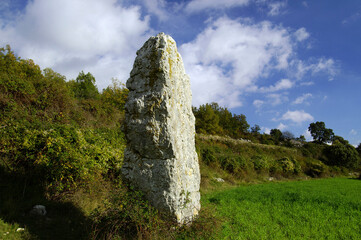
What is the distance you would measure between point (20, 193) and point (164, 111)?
4878 millimetres

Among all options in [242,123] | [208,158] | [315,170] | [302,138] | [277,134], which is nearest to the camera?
[208,158]

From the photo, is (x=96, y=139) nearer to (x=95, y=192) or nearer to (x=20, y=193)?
(x=95, y=192)

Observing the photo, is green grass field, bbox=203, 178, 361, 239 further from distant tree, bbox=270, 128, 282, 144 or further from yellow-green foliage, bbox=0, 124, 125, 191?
distant tree, bbox=270, 128, 282, 144

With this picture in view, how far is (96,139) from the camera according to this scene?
8164 mm

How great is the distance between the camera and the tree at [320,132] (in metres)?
56.6

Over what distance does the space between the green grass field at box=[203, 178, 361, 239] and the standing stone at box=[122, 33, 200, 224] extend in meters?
1.63

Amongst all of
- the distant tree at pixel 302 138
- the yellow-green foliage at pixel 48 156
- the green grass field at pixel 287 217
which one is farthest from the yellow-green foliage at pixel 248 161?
the distant tree at pixel 302 138

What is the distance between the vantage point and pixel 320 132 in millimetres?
59094

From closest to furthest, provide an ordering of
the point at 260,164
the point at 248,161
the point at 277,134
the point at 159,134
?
the point at 159,134 → the point at 248,161 → the point at 260,164 → the point at 277,134

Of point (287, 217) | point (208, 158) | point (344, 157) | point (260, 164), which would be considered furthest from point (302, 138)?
point (287, 217)

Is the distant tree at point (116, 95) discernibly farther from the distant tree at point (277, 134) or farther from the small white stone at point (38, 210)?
the distant tree at point (277, 134)

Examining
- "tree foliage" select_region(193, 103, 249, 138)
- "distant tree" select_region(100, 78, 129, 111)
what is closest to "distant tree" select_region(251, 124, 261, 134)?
"tree foliage" select_region(193, 103, 249, 138)

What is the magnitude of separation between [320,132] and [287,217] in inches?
2515

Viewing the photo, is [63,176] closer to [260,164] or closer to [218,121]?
[260,164]
